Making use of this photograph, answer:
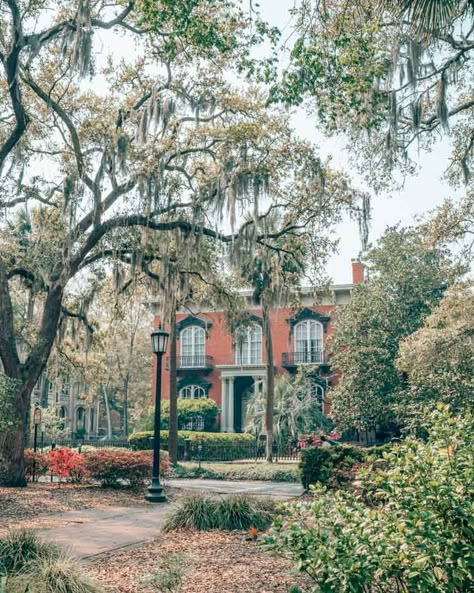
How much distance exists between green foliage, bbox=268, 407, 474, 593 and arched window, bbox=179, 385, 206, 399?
36078 mm

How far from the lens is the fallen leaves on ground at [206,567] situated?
18.6ft

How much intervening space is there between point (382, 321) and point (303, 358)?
32.1 ft

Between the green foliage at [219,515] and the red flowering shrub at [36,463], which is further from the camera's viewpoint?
the red flowering shrub at [36,463]

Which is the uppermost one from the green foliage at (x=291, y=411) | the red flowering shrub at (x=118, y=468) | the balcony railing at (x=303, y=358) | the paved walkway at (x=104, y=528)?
the balcony railing at (x=303, y=358)

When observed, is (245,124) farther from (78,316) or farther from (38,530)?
(38,530)

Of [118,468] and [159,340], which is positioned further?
[118,468]

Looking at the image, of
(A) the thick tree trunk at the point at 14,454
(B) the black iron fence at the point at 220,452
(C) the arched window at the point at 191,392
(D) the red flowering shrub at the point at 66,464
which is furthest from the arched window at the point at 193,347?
(A) the thick tree trunk at the point at 14,454

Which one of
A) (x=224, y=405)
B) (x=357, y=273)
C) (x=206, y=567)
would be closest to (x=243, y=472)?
(x=206, y=567)

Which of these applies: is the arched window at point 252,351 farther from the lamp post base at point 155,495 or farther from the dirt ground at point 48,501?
the lamp post base at point 155,495

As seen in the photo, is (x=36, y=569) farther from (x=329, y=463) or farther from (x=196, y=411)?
(x=196, y=411)

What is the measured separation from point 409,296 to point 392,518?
25.7 meters

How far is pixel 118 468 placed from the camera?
1414 cm

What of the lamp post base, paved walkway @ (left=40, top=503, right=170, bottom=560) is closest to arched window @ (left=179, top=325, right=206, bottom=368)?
the lamp post base

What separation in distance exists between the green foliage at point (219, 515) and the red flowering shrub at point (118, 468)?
5.17m
